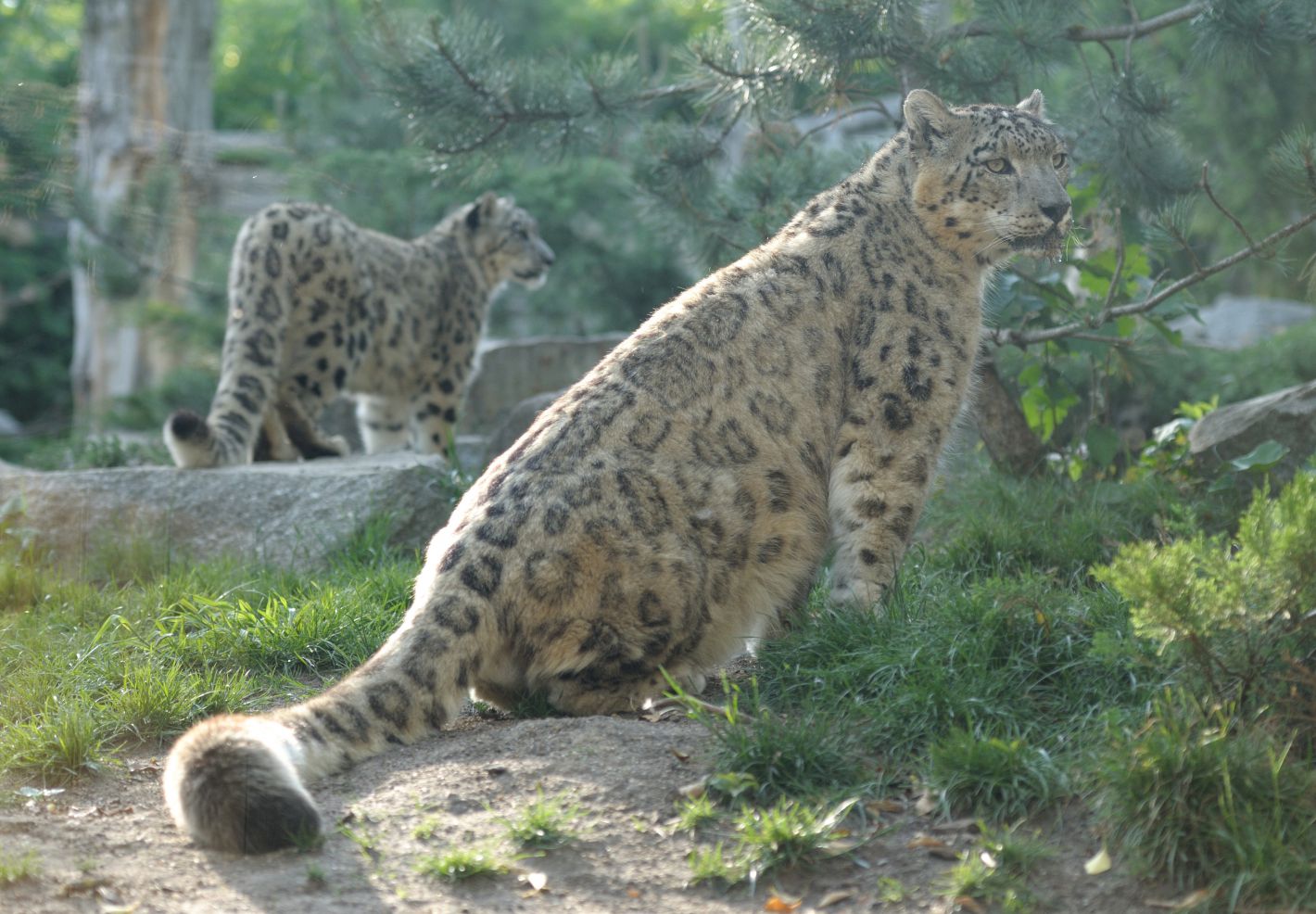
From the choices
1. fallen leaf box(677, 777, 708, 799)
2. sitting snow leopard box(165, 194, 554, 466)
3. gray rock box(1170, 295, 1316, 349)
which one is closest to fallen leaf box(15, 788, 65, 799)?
fallen leaf box(677, 777, 708, 799)

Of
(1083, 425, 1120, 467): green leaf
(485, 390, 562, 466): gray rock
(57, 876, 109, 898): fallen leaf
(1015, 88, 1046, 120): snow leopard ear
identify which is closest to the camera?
(57, 876, 109, 898): fallen leaf

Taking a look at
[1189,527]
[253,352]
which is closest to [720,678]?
[1189,527]

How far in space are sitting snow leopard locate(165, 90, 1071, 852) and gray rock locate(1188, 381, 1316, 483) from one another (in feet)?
6.33

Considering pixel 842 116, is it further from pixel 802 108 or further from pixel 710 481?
pixel 710 481

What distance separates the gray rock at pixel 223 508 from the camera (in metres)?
7.84

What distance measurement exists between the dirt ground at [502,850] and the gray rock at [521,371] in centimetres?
778

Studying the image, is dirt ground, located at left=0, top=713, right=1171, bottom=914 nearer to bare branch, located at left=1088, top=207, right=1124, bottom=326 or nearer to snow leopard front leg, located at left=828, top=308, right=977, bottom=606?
snow leopard front leg, located at left=828, top=308, right=977, bottom=606

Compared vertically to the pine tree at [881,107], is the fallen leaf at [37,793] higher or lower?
lower

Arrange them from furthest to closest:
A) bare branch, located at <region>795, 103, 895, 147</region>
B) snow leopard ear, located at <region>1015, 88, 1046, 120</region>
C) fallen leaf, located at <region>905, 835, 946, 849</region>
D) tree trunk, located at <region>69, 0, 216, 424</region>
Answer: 1. tree trunk, located at <region>69, 0, 216, 424</region>
2. bare branch, located at <region>795, 103, 895, 147</region>
3. snow leopard ear, located at <region>1015, 88, 1046, 120</region>
4. fallen leaf, located at <region>905, 835, 946, 849</region>

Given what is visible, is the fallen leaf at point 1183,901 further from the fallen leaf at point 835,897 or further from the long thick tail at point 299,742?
the long thick tail at point 299,742

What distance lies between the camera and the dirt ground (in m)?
3.99

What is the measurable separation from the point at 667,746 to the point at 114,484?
4736 mm

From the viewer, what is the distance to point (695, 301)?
590 cm

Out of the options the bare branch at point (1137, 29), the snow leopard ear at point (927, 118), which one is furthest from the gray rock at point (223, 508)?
the bare branch at point (1137, 29)
